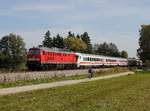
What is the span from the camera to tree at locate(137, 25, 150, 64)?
327ft

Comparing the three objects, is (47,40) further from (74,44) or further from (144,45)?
(144,45)

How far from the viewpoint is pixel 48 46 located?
132m

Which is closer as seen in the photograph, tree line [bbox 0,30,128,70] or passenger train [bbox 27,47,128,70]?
passenger train [bbox 27,47,128,70]

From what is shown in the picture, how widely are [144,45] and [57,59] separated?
5059 centimetres

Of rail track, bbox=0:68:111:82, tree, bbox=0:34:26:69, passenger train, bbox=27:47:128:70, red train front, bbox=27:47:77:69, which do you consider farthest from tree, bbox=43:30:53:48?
rail track, bbox=0:68:111:82

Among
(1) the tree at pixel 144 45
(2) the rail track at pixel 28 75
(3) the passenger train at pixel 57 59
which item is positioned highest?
(1) the tree at pixel 144 45

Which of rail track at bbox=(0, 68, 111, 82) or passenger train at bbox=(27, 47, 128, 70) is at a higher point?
passenger train at bbox=(27, 47, 128, 70)

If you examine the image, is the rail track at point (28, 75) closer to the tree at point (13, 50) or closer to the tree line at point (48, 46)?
the tree line at point (48, 46)

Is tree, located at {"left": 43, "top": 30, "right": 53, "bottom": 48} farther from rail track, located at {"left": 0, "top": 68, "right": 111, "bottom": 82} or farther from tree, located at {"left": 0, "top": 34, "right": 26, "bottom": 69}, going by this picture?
rail track, located at {"left": 0, "top": 68, "right": 111, "bottom": 82}

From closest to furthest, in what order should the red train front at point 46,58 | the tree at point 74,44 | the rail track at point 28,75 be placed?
the rail track at point 28,75
the red train front at point 46,58
the tree at point 74,44

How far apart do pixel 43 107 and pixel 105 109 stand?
2.37 m

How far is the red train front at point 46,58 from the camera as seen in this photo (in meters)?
48.7

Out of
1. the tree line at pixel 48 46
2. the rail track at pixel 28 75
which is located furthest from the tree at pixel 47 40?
the rail track at pixel 28 75

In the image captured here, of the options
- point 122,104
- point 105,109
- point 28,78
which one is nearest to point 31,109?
point 105,109
